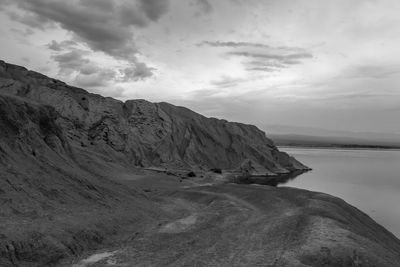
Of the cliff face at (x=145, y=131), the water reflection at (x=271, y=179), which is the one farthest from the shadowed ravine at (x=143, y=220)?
the water reflection at (x=271, y=179)

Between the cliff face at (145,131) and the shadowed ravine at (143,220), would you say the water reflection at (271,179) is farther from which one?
the shadowed ravine at (143,220)

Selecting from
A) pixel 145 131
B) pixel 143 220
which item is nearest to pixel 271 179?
pixel 145 131

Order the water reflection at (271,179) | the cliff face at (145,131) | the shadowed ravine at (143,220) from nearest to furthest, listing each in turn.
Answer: the shadowed ravine at (143,220) → the water reflection at (271,179) → the cliff face at (145,131)

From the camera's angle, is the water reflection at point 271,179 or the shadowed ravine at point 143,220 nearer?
the shadowed ravine at point 143,220

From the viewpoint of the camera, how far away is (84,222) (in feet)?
82.3

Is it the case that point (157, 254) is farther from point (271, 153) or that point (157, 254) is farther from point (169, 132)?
point (271, 153)

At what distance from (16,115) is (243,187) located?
29.1m

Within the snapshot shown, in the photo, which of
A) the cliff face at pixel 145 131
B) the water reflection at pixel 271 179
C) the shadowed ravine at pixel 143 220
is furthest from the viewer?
the cliff face at pixel 145 131

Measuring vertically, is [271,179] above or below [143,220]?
below

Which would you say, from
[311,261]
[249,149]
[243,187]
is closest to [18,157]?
[311,261]

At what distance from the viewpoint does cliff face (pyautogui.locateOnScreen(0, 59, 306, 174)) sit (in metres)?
86.8

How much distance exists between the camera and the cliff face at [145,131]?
8679 centimetres

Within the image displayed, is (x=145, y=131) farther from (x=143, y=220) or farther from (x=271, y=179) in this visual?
(x=143, y=220)

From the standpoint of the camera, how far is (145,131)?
102m
